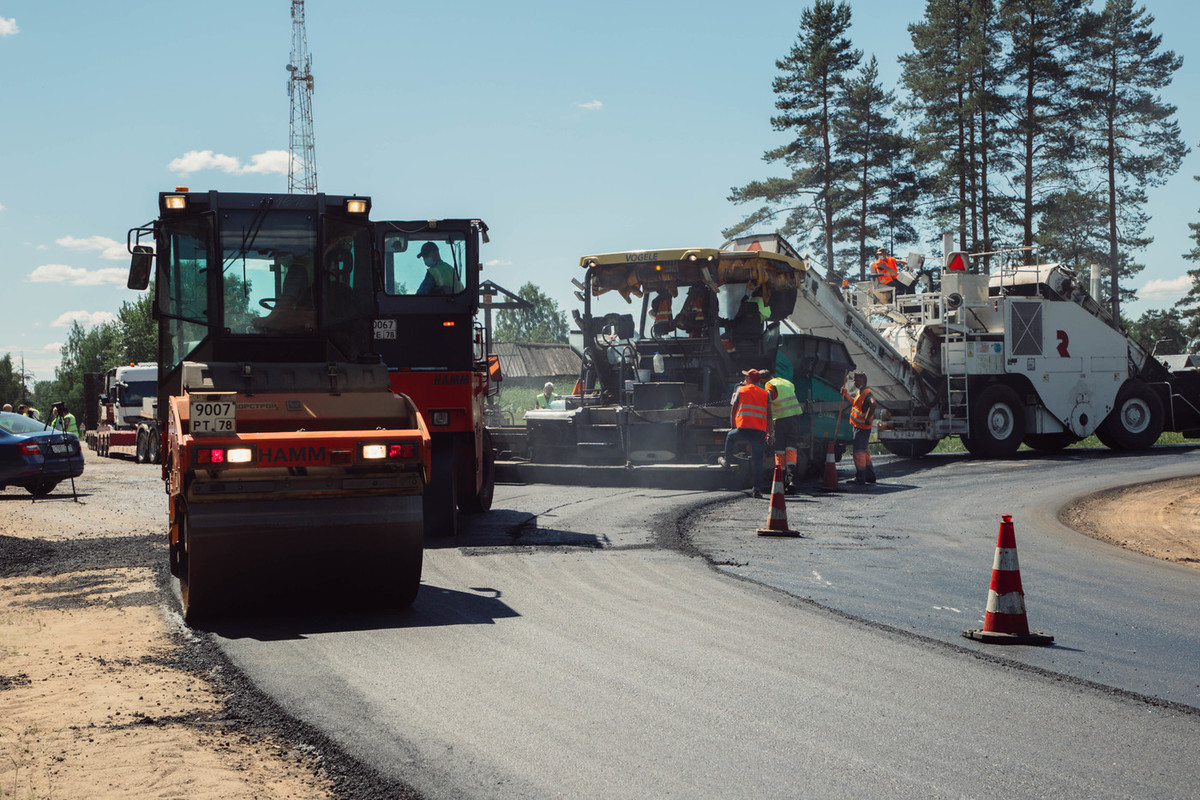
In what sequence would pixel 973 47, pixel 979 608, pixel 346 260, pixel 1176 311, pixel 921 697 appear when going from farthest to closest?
pixel 1176 311 < pixel 973 47 < pixel 346 260 < pixel 979 608 < pixel 921 697

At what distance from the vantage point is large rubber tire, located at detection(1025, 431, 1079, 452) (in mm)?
23719

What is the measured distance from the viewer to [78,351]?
137000 millimetres

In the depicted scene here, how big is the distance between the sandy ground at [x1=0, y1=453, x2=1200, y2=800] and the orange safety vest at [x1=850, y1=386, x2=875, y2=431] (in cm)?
560

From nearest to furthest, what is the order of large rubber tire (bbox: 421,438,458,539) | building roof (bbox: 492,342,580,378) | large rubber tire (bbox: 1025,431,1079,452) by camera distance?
large rubber tire (bbox: 421,438,458,539) → large rubber tire (bbox: 1025,431,1079,452) → building roof (bbox: 492,342,580,378)

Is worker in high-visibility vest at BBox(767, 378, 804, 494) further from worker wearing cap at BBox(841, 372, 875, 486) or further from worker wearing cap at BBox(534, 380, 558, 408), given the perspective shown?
worker wearing cap at BBox(534, 380, 558, 408)

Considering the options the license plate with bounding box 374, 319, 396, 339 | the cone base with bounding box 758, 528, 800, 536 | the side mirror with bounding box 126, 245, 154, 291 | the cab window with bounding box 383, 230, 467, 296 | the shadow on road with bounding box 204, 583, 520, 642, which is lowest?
the shadow on road with bounding box 204, 583, 520, 642

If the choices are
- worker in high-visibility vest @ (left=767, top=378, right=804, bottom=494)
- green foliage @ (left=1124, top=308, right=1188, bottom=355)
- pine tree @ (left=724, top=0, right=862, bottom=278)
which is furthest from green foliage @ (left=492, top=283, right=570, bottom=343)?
worker in high-visibility vest @ (left=767, top=378, right=804, bottom=494)

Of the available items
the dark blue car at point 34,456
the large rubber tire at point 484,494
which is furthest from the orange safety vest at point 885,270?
the dark blue car at point 34,456

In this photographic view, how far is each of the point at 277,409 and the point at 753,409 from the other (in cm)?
888

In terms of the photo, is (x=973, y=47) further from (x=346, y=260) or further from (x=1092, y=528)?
(x=346, y=260)

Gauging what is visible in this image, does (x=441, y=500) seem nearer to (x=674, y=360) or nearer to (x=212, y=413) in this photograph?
(x=212, y=413)

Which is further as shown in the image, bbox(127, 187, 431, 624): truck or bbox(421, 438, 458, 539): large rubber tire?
bbox(421, 438, 458, 539): large rubber tire

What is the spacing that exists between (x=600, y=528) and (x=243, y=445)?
5695 millimetres

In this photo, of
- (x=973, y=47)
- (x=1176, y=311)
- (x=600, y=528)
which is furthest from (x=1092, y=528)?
(x=1176, y=311)
